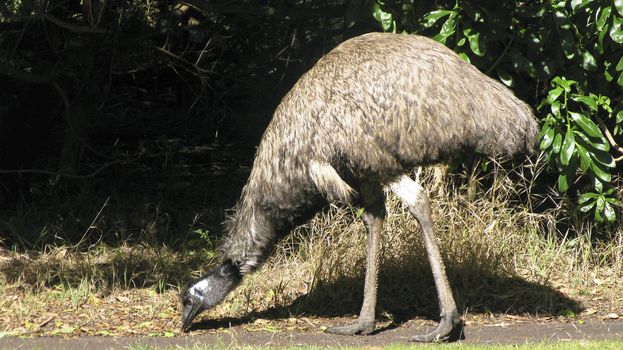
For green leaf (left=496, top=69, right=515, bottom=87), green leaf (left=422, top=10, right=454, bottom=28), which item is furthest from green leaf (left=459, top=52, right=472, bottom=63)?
green leaf (left=496, top=69, right=515, bottom=87)

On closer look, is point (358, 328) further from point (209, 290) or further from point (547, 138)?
point (547, 138)

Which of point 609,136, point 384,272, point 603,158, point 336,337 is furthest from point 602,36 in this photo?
point 336,337

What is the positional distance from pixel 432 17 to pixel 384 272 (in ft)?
6.26

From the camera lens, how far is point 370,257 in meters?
6.89

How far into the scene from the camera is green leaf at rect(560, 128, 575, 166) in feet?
23.5

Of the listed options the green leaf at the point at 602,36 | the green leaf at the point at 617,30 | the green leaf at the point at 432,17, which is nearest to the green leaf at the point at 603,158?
the green leaf at the point at 602,36

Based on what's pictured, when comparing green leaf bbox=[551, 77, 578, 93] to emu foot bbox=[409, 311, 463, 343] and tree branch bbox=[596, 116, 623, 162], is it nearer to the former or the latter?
tree branch bbox=[596, 116, 623, 162]

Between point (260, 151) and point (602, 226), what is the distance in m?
3.27

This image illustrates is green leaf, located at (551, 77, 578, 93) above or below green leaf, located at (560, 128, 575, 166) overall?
above

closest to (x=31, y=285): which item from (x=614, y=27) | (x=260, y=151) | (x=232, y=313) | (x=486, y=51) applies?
(x=232, y=313)

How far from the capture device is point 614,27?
6922mm

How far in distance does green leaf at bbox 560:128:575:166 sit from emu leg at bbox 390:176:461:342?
3.91 ft

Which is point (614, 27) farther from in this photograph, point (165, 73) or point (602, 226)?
point (165, 73)

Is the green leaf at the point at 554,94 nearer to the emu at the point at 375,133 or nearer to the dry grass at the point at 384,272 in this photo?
the emu at the point at 375,133
